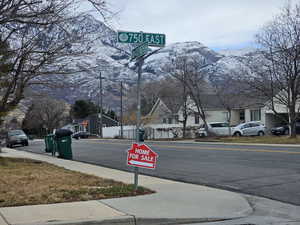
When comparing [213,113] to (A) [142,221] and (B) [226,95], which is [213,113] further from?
(A) [142,221]

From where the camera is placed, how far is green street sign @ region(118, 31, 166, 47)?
9.61 meters

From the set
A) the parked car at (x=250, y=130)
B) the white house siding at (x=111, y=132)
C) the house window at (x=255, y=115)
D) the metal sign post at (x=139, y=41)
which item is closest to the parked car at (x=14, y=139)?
the parked car at (x=250, y=130)

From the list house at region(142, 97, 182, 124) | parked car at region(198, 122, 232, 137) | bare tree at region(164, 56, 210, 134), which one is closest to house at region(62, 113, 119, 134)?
house at region(142, 97, 182, 124)

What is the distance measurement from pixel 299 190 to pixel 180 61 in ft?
117

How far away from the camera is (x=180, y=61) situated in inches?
1786

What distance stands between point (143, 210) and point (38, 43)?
10850 millimetres

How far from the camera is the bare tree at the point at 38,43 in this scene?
544 inches

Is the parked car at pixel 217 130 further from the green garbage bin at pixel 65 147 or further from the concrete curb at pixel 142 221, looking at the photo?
the concrete curb at pixel 142 221

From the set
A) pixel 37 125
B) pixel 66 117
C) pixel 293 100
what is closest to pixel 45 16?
pixel 293 100

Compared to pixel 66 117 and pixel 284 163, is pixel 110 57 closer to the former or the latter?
pixel 284 163

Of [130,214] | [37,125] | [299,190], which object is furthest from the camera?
[37,125]

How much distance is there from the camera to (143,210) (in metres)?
8.06

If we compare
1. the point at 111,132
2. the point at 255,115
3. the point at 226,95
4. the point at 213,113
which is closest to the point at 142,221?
the point at 226,95

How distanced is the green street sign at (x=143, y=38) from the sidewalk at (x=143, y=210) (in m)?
3.34
